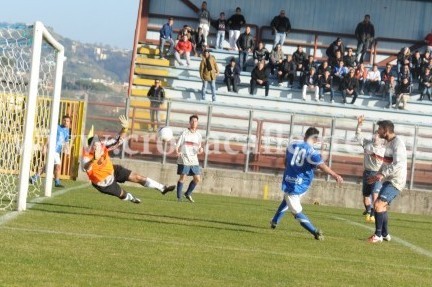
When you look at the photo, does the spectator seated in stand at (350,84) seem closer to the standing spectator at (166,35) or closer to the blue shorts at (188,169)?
the standing spectator at (166,35)

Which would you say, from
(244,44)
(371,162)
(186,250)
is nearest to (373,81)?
(244,44)

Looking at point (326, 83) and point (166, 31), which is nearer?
point (326, 83)

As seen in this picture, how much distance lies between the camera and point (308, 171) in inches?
686

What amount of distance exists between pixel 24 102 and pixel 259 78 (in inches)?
695

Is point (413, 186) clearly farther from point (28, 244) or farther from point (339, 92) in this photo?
point (28, 244)

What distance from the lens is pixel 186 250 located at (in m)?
13.6

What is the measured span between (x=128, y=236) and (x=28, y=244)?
229cm

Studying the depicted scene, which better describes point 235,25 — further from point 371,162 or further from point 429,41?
point 371,162

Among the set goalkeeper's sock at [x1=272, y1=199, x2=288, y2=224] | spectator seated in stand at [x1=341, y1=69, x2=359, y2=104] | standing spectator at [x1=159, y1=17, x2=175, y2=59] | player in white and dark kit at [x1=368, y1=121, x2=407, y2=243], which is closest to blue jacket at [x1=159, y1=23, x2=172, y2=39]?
standing spectator at [x1=159, y1=17, x2=175, y2=59]

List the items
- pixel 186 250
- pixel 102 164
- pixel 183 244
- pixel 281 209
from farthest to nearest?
pixel 102 164
pixel 281 209
pixel 183 244
pixel 186 250

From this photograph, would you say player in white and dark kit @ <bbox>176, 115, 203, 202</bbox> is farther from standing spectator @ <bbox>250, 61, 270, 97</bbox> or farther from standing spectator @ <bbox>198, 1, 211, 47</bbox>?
standing spectator @ <bbox>198, 1, 211, 47</bbox>

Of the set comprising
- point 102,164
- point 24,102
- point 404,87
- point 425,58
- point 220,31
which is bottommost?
point 102,164

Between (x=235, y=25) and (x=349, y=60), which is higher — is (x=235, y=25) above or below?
above

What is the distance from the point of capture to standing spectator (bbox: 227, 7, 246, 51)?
41.1m
